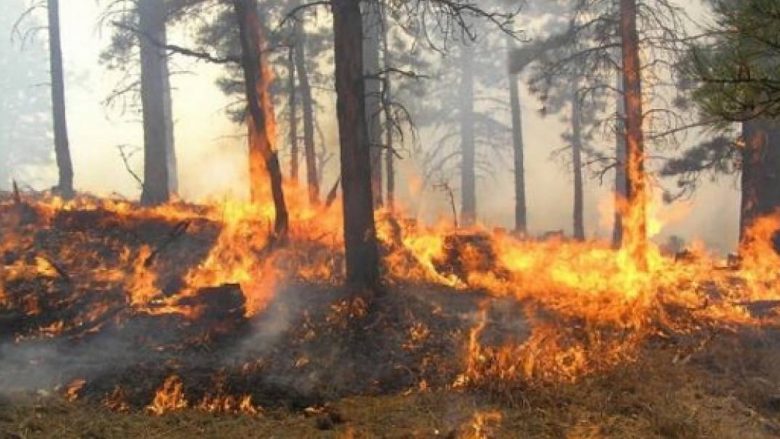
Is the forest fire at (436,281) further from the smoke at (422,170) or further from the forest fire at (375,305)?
the smoke at (422,170)

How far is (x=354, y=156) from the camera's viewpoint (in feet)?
33.0

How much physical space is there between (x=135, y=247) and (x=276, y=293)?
3.27 metres

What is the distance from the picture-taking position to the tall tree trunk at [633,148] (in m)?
13.3

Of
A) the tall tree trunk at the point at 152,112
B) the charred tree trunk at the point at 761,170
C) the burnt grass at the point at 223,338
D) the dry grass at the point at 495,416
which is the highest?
the tall tree trunk at the point at 152,112

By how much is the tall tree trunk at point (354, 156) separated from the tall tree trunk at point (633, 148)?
239 inches

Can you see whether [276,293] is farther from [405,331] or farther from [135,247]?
[135,247]

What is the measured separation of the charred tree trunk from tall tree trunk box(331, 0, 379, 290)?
928 cm

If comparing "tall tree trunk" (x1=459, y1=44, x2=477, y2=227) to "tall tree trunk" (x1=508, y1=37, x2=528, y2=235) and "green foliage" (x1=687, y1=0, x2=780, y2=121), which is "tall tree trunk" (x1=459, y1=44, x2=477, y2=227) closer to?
"tall tree trunk" (x1=508, y1=37, x2=528, y2=235)

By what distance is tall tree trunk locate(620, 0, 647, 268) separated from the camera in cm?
1333

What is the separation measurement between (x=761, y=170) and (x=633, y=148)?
364 cm

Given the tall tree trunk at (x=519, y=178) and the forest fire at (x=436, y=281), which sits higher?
the tall tree trunk at (x=519, y=178)

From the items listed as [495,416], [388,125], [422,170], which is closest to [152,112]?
[388,125]

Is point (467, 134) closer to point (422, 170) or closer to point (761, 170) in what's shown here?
point (422, 170)

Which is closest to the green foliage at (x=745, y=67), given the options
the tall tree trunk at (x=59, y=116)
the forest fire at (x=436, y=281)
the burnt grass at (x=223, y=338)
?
the forest fire at (x=436, y=281)
